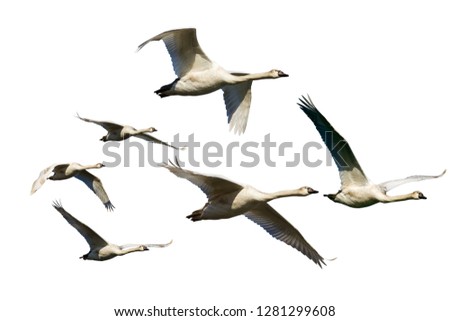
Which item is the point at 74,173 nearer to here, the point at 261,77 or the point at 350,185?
the point at 261,77

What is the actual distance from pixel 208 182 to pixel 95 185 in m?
6.21

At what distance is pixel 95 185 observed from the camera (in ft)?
91.1

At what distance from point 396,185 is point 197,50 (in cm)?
479

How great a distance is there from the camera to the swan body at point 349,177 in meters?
22.5

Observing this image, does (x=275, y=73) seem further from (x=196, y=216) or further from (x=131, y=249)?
(x=131, y=249)

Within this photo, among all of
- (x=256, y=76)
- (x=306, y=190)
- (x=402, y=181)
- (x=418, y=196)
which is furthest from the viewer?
(x=256, y=76)

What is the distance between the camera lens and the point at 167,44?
24.1 m

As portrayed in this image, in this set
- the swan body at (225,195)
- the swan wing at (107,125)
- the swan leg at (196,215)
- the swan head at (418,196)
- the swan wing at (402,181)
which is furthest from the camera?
the swan wing at (107,125)

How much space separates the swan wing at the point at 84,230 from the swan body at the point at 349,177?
5.60m

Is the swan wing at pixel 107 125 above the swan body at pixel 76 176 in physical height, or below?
above

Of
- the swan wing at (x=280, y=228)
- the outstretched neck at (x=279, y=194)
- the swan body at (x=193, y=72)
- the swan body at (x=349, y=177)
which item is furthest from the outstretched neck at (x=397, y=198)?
the swan body at (x=193, y=72)

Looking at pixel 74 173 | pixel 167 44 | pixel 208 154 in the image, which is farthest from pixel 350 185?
pixel 74 173

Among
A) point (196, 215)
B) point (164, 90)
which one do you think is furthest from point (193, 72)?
point (196, 215)

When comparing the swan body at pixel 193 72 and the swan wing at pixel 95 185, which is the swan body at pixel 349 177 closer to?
the swan body at pixel 193 72
